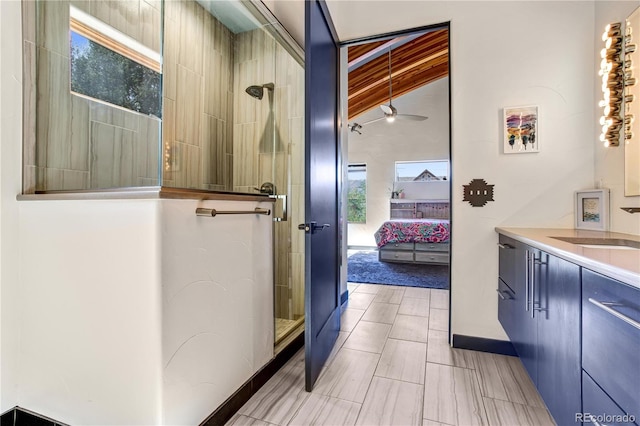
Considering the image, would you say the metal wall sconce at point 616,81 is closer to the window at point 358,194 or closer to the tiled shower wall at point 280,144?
the tiled shower wall at point 280,144

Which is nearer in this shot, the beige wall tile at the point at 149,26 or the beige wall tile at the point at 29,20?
the beige wall tile at the point at 29,20

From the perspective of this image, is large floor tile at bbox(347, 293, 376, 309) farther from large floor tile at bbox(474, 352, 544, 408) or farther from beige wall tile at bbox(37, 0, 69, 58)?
beige wall tile at bbox(37, 0, 69, 58)

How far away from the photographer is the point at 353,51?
156 inches

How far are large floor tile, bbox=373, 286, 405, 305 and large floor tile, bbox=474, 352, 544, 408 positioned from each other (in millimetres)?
1211

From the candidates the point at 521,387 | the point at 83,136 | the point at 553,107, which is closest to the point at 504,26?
the point at 553,107

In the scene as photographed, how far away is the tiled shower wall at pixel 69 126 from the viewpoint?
1.36 m

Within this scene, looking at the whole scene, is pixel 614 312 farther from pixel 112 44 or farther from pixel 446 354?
pixel 112 44

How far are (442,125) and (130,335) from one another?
7.45 m

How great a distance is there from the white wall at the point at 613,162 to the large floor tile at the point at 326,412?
1734mm

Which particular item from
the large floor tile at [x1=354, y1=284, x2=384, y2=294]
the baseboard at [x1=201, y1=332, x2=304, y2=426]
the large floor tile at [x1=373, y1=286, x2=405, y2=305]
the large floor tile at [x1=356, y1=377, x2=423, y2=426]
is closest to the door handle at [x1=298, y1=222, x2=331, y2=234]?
the baseboard at [x1=201, y1=332, x2=304, y2=426]

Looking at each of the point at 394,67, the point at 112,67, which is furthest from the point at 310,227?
the point at 394,67

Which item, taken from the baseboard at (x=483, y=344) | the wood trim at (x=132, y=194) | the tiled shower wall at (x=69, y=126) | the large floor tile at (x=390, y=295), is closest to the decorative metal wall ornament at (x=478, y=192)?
the baseboard at (x=483, y=344)

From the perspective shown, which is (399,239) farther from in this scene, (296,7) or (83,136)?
(83,136)

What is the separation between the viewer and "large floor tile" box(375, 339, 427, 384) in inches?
71.1
